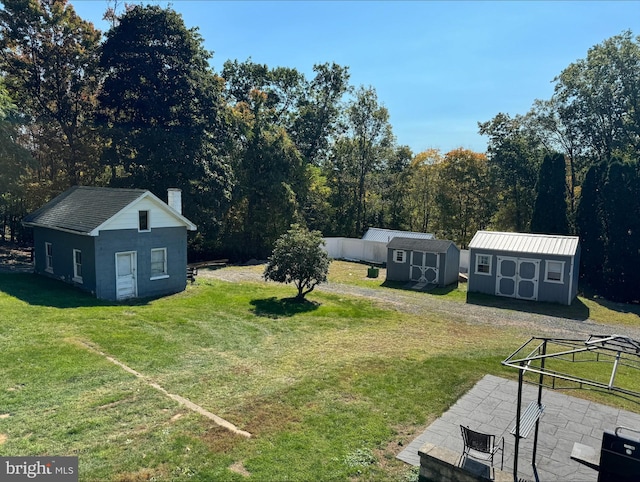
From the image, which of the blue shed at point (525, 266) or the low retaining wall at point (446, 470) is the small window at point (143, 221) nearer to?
the low retaining wall at point (446, 470)

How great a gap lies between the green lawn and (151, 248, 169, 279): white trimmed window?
2414mm

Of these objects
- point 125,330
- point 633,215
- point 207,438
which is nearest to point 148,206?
point 125,330

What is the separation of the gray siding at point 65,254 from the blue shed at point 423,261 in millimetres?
17264

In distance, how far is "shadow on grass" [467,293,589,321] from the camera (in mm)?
20156

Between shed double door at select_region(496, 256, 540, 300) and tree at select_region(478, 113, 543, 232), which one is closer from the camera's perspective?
shed double door at select_region(496, 256, 540, 300)

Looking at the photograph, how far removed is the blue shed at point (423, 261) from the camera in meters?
26.1

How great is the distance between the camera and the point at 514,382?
11.1m

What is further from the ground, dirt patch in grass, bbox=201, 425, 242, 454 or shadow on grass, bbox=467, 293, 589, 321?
dirt patch in grass, bbox=201, 425, 242, 454

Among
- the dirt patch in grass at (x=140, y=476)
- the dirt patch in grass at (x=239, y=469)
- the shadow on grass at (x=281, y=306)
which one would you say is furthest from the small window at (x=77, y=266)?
the dirt patch in grass at (x=239, y=469)

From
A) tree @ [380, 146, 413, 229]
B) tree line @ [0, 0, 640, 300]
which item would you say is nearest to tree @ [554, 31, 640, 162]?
tree line @ [0, 0, 640, 300]

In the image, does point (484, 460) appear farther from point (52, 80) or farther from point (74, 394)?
point (52, 80)

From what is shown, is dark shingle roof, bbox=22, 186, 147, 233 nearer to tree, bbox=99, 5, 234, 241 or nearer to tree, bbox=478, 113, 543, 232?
tree, bbox=99, 5, 234, 241

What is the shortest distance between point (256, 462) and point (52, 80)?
102 ft

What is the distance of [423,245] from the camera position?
87.7 ft
